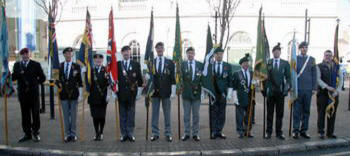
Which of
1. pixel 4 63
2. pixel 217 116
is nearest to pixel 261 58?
pixel 217 116

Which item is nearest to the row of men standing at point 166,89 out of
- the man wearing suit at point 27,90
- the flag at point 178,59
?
the man wearing suit at point 27,90

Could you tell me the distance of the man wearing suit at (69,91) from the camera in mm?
7246

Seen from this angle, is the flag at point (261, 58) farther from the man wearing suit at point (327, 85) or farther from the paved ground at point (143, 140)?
the paved ground at point (143, 140)

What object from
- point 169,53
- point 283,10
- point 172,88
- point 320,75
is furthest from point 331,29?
point 172,88

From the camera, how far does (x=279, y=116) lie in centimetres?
746

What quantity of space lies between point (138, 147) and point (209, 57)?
2723 millimetres

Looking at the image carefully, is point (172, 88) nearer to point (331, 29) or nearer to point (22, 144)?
point (22, 144)

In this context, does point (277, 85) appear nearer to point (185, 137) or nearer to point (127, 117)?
point (185, 137)

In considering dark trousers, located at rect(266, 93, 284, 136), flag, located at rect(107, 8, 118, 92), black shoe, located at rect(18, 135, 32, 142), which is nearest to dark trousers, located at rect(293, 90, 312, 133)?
dark trousers, located at rect(266, 93, 284, 136)

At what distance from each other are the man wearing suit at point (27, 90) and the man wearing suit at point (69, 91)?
0.63 metres

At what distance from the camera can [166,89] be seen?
7320 millimetres

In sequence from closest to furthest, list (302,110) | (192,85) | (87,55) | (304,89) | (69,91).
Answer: (69,91), (192,85), (87,55), (304,89), (302,110)

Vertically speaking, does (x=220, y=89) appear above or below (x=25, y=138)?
above

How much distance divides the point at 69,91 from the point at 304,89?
A: 570cm
